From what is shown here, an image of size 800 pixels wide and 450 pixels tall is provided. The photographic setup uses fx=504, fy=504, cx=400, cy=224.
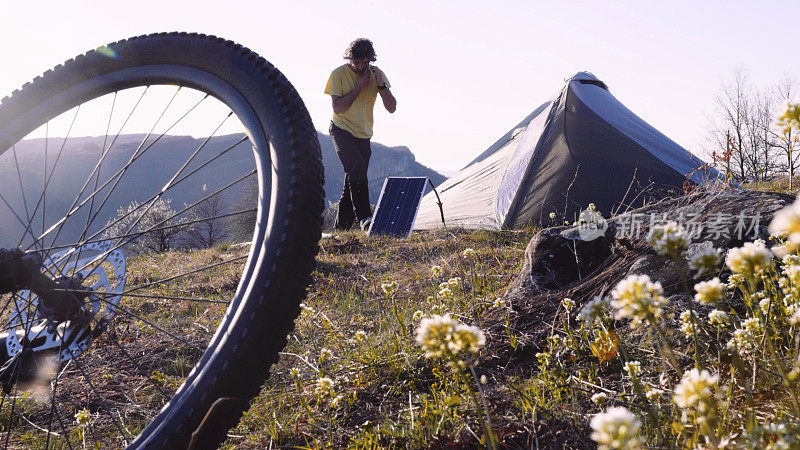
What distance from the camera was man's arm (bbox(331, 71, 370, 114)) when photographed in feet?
18.1

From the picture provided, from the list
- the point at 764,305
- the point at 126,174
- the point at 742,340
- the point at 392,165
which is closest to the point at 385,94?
the point at 764,305

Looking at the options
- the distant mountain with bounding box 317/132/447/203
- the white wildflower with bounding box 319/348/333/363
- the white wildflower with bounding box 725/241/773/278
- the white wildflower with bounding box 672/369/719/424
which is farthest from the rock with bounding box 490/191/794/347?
the distant mountain with bounding box 317/132/447/203

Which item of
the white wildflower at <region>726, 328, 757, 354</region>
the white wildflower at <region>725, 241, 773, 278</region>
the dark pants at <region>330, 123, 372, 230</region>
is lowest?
the white wildflower at <region>726, 328, 757, 354</region>

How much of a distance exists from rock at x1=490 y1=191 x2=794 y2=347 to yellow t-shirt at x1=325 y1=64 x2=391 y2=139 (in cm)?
370

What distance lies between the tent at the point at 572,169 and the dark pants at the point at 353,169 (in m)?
1.26

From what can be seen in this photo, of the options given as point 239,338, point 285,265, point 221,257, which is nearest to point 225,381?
point 239,338

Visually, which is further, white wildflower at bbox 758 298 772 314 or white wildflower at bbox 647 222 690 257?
white wildflower at bbox 758 298 772 314

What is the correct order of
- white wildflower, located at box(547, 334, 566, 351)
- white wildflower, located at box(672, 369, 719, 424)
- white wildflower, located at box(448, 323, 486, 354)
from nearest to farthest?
white wildflower, located at box(672, 369, 719, 424), white wildflower, located at box(448, 323, 486, 354), white wildflower, located at box(547, 334, 566, 351)

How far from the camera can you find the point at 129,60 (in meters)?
2.07

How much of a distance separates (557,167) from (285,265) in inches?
217

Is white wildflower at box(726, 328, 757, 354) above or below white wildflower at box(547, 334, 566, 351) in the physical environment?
above

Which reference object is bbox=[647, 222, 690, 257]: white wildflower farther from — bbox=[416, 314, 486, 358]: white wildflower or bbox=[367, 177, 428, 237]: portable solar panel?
bbox=[367, 177, 428, 237]: portable solar panel

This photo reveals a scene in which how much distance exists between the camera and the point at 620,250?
2.29 m

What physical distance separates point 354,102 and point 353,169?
774 mm
